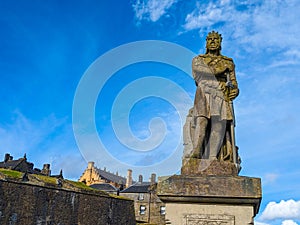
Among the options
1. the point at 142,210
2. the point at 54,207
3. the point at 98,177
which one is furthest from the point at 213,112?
the point at 98,177

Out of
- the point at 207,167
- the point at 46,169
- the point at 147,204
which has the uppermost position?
the point at 46,169

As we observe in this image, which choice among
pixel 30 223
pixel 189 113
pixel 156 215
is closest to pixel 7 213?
pixel 30 223

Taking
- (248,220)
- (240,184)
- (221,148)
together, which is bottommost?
(248,220)

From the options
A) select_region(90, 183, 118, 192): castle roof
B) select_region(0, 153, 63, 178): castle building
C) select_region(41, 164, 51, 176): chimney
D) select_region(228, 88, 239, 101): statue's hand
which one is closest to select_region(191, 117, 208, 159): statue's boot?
select_region(228, 88, 239, 101): statue's hand

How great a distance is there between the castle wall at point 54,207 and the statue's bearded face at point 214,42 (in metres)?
24.0

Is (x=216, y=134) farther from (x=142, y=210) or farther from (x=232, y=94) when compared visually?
(x=142, y=210)

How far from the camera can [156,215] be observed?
2023 inches

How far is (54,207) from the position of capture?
30234 mm

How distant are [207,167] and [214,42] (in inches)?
74.6

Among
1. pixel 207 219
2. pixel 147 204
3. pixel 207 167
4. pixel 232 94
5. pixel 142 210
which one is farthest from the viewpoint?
pixel 142 210

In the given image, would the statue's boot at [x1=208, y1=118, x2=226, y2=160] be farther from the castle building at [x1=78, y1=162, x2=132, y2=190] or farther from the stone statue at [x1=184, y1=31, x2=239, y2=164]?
the castle building at [x1=78, y1=162, x2=132, y2=190]

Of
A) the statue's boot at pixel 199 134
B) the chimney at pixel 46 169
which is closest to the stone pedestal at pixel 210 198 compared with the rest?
the statue's boot at pixel 199 134

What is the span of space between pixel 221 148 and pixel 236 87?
0.91 m

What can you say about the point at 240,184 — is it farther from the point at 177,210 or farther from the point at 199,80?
the point at 199,80
